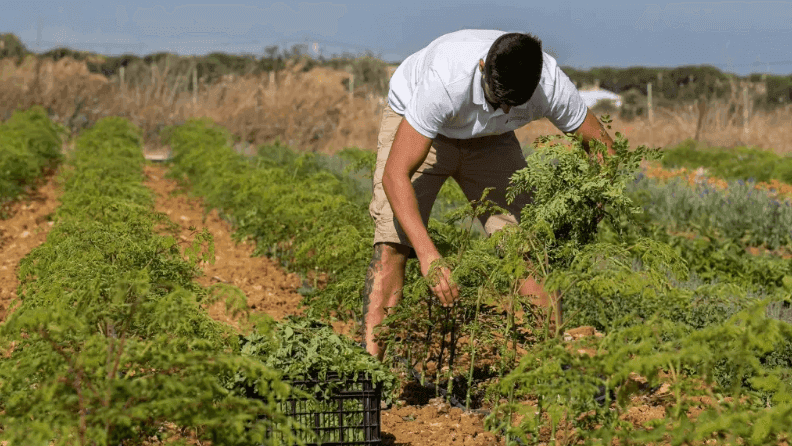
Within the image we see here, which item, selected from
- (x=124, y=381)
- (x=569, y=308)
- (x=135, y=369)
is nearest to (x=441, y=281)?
(x=135, y=369)

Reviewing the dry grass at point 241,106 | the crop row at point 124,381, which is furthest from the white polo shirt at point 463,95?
the dry grass at point 241,106

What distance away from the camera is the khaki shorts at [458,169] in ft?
15.6

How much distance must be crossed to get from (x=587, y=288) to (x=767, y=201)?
294 inches

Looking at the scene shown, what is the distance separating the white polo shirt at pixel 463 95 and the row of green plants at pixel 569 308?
34 centimetres

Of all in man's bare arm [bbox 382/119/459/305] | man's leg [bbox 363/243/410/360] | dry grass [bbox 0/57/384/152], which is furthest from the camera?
dry grass [bbox 0/57/384/152]

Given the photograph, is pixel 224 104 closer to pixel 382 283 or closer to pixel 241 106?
pixel 241 106

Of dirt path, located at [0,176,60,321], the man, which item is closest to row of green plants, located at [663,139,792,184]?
dirt path, located at [0,176,60,321]

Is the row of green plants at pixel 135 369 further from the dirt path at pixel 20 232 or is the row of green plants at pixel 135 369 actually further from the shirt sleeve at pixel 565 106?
the dirt path at pixel 20 232

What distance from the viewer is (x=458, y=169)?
4.89 metres

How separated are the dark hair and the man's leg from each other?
1068 mm

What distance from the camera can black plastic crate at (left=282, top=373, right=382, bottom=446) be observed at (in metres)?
3.52

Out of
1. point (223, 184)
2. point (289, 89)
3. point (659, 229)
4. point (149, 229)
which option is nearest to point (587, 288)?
point (149, 229)

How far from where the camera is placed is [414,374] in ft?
17.0

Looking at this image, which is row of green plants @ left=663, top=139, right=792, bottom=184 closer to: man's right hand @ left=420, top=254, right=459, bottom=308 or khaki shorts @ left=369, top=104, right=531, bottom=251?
khaki shorts @ left=369, top=104, right=531, bottom=251
